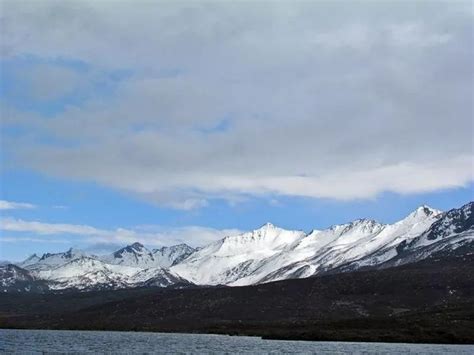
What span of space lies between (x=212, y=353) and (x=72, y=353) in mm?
31014

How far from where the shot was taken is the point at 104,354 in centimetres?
15375

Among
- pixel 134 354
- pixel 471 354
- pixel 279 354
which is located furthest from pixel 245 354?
pixel 471 354

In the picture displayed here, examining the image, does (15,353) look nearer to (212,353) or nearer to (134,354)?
(134,354)

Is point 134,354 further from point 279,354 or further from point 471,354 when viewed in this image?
point 471,354

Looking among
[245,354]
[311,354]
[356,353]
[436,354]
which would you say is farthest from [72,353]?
[436,354]

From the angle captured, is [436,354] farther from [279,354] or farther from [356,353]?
[279,354]

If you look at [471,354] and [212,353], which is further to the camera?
[212,353]

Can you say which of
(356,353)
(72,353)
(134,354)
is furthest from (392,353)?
(72,353)

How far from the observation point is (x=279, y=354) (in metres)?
158

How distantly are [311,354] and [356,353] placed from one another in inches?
414

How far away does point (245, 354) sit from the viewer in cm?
15675

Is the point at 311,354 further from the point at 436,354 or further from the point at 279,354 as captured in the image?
the point at 436,354

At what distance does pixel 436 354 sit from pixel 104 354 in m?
71.5

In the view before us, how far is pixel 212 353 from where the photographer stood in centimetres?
16175
